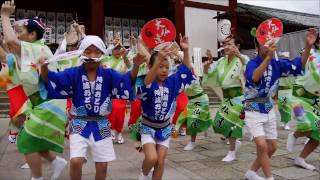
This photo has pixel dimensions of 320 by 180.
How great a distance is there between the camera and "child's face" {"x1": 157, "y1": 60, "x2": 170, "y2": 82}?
3.70 m

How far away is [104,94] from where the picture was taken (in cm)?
326

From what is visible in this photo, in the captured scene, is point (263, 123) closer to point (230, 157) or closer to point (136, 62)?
point (230, 157)

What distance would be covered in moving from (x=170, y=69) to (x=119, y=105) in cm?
279

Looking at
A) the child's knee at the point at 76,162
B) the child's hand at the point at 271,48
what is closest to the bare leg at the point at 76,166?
the child's knee at the point at 76,162

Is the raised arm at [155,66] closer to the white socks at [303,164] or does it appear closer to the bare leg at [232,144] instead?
the bare leg at [232,144]

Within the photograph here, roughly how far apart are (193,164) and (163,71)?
1.86m

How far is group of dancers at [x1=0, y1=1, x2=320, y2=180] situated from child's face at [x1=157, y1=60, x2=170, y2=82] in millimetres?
10

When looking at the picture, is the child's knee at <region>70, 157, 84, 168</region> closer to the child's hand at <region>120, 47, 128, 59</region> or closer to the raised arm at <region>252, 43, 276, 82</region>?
the raised arm at <region>252, 43, 276, 82</region>

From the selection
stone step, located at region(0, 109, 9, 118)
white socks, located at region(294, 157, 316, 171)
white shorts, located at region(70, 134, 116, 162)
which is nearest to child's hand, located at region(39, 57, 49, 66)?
white shorts, located at region(70, 134, 116, 162)

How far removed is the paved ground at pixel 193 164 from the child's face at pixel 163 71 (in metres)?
1.35

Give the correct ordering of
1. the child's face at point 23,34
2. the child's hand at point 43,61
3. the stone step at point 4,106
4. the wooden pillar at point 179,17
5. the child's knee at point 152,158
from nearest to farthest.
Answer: the child's hand at point 43,61 < the child's knee at point 152,158 < the child's face at point 23,34 < the stone step at point 4,106 < the wooden pillar at point 179,17

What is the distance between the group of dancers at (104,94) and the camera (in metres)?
3.22

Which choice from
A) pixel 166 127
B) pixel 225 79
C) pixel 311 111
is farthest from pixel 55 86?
pixel 311 111

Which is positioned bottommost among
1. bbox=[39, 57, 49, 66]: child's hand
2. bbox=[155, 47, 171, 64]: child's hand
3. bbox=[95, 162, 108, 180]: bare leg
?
bbox=[95, 162, 108, 180]: bare leg
